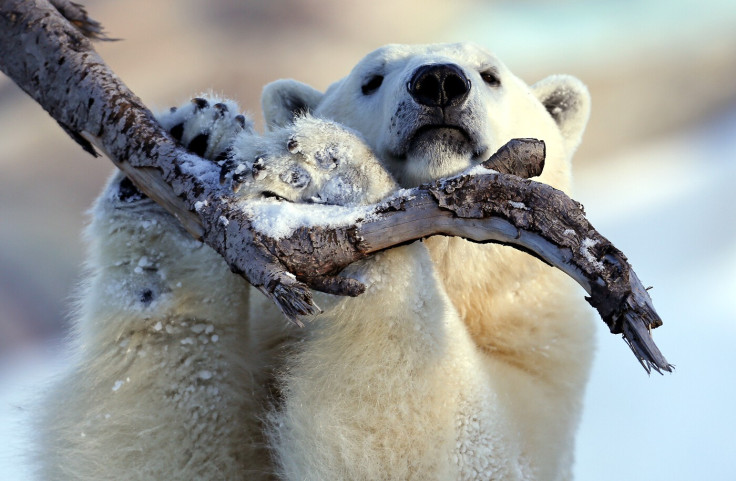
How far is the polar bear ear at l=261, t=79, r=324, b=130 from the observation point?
3.18 metres

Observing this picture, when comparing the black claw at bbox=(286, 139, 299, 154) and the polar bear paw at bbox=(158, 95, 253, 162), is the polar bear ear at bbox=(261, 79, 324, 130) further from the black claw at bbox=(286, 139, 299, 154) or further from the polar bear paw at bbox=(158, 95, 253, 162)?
the black claw at bbox=(286, 139, 299, 154)

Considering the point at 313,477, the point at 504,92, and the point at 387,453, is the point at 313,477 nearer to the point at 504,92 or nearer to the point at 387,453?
the point at 387,453

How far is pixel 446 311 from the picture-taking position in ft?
7.09

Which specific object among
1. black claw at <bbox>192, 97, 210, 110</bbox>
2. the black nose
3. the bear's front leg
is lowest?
the bear's front leg

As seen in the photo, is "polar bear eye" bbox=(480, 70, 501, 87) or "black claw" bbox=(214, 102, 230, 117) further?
"polar bear eye" bbox=(480, 70, 501, 87)

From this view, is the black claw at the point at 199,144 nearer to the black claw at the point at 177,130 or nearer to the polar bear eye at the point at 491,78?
the black claw at the point at 177,130

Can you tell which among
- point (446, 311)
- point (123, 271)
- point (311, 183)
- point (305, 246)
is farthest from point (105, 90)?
point (446, 311)

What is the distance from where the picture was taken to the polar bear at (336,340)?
2074 mm

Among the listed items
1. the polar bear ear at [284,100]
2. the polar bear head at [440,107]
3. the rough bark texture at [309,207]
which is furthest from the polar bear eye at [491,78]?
the rough bark texture at [309,207]

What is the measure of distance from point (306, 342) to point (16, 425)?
1.22 m

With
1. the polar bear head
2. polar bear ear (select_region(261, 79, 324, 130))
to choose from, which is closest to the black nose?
the polar bear head

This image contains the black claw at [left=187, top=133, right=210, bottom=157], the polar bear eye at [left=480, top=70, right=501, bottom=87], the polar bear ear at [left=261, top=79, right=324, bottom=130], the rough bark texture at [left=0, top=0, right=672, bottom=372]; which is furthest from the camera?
the polar bear ear at [left=261, top=79, right=324, bottom=130]

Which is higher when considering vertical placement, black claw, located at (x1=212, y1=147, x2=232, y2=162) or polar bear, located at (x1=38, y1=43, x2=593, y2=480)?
black claw, located at (x1=212, y1=147, x2=232, y2=162)

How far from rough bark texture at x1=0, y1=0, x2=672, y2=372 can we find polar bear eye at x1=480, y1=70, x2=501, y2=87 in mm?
941
